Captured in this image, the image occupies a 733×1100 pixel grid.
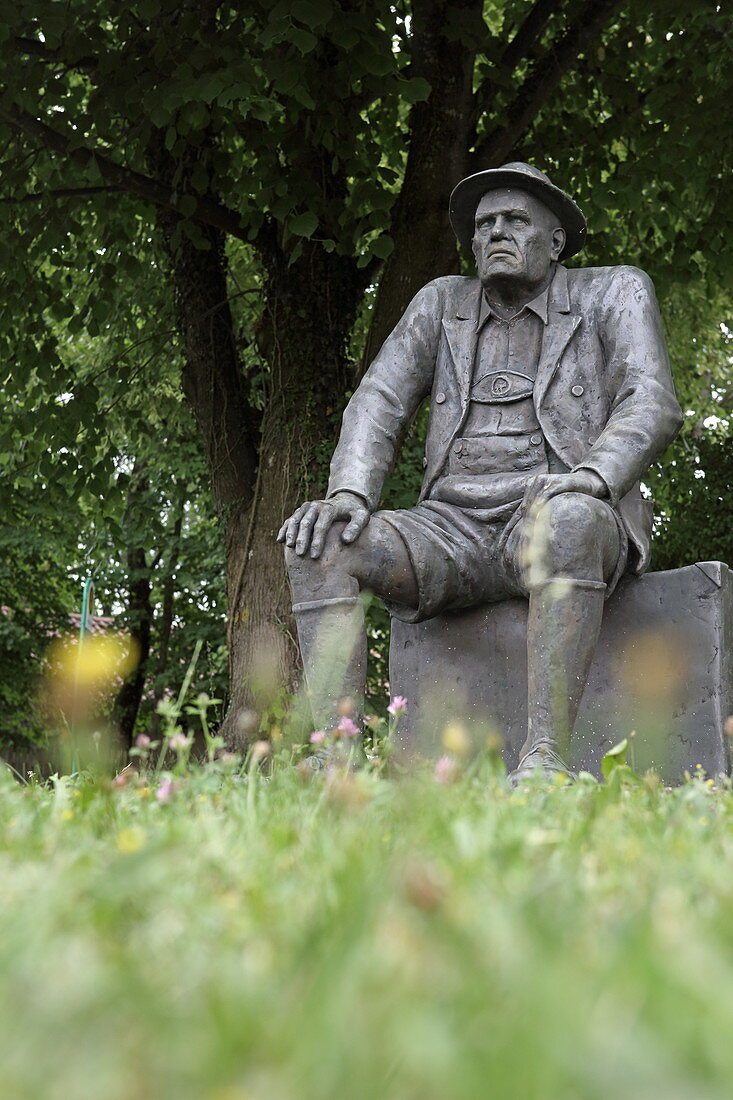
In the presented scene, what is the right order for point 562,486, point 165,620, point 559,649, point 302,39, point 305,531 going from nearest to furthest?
1. point 559,649
2. point 562,486
3. point 305,531
4. point 302,39
5. point 165,620

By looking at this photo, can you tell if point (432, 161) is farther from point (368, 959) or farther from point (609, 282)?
point (368, 959)

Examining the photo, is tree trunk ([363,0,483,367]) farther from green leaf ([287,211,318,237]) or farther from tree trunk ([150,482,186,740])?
tree trunk ([150,482,186,740])

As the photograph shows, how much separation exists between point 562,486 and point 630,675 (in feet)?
2.74

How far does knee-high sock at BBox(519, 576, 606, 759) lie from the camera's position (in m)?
4.44

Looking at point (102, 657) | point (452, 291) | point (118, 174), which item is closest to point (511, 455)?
point (452, 291)

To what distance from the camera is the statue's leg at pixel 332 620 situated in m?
4.68

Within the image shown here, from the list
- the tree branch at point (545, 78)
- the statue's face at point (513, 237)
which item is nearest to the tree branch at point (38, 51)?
the tree branch at point (545, 78)

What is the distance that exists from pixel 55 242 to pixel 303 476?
2548 mm

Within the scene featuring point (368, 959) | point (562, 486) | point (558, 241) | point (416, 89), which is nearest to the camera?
point (368, 959)

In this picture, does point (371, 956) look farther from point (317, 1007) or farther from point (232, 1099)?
point (232, 1099)

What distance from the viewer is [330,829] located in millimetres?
2320

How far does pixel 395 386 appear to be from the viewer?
5.55 meters

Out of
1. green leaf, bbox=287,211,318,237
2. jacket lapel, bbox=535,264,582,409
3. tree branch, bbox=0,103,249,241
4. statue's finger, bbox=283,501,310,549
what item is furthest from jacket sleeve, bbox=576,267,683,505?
tree branch, bbox=0,103,249,241

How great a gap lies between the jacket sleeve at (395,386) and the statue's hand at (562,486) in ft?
2.58
